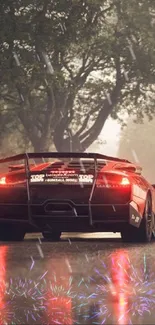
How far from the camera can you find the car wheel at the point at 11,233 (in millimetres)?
Result: 11453

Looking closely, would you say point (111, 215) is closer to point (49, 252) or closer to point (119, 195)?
point (119, 195)

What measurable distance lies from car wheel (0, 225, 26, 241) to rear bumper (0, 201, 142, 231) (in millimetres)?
402

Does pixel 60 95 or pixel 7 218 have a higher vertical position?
pixel 60 95

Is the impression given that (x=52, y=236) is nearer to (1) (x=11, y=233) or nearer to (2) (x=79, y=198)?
(1) (x=11, y=233)

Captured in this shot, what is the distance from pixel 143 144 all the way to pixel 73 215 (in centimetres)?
10916

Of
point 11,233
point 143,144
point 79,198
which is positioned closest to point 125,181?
point 79,198

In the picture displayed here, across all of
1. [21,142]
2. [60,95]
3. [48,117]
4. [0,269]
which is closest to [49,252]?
[0,269]

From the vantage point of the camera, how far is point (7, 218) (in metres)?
11.1

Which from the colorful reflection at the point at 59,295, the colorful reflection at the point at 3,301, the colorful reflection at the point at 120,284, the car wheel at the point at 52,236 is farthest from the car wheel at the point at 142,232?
the colorful reflection at the point at 3,301

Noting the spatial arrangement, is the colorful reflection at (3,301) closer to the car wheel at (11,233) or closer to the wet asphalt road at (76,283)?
the wet asphalt road at (76,283)

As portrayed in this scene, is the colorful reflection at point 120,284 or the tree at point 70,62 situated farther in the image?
the tree at point 70,62

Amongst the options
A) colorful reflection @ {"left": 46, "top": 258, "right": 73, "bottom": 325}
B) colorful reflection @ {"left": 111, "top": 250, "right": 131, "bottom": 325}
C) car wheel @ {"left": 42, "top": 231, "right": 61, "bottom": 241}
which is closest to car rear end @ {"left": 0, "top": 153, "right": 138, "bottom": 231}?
colorful reflection @ {"left": 111, "top": 250, "right": 131, "bottom": 325}

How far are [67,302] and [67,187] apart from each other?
4.60m

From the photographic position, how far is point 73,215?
1085cm
